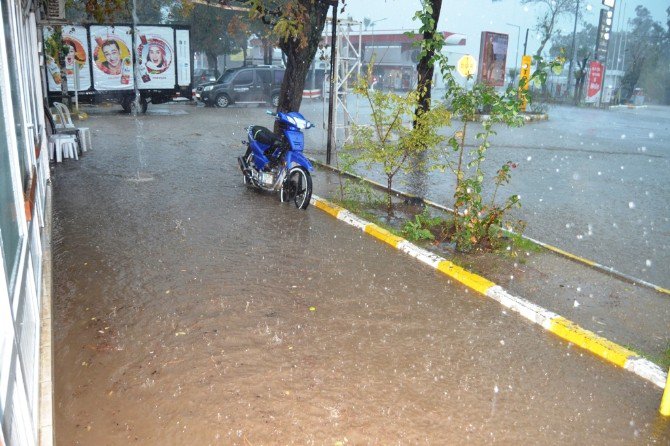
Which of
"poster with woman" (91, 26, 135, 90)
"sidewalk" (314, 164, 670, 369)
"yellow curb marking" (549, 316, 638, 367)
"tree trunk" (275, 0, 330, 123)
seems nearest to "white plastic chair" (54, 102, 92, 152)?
"tree trunk" (275, 0, 330, 123)

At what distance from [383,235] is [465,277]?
150cm

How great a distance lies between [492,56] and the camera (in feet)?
97.2

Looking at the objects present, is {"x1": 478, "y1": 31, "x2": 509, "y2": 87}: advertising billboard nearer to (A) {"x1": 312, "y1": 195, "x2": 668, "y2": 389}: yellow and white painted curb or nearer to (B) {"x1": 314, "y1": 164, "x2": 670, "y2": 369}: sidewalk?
(B) {"x1": 314, "y1": 164, "x2": 670, "y2": 369}: sidewalk

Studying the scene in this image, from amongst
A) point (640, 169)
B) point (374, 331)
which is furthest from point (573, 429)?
point (640, 169)

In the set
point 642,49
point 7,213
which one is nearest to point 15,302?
point 7,213

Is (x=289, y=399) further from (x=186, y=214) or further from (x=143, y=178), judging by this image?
(x=143, y=178)

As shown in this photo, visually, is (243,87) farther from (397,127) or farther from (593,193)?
(397,127)

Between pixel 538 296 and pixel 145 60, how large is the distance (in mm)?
19779

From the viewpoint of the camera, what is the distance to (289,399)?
3.43 m

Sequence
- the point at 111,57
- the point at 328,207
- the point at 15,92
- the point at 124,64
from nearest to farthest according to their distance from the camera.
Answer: the point at 15,92 < the point at 328,207 < the point at 111,57 < the point at 124,64

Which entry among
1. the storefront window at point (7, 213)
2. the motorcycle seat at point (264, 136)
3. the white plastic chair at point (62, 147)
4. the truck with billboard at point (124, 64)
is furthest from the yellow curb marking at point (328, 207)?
the truck with billboard at point (124, 64)

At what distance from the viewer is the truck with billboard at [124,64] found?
65.9ft

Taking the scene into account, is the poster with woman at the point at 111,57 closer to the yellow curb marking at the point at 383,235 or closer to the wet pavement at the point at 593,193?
the wet pavement at the point at 593,193

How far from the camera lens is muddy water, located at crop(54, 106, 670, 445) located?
3.23 m
